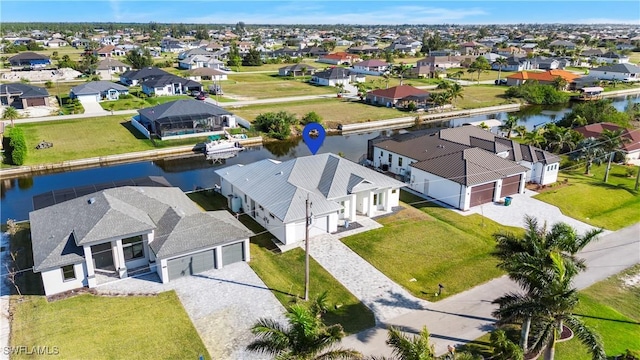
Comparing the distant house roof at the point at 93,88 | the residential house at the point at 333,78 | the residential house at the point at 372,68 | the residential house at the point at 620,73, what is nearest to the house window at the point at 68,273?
the distant house roof at the point at 93,88

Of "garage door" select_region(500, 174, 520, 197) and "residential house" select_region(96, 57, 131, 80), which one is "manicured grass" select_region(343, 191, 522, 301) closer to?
"garage door" select_region(500, 174, 520, 197)

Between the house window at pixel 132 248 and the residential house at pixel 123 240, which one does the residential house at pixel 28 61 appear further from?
the house window at pixel 132 248

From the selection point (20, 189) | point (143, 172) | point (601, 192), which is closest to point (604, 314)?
point (601, 192)

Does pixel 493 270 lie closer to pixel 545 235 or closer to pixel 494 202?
pixel 545 235

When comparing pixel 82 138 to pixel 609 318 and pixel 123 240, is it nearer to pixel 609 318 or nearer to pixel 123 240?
pixel 123 240

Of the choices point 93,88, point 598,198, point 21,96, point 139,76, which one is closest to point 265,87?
point 139,76

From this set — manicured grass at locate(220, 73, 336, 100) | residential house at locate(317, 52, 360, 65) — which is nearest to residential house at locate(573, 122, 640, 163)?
manicured grass at locate(220, 73, 336, 100)
